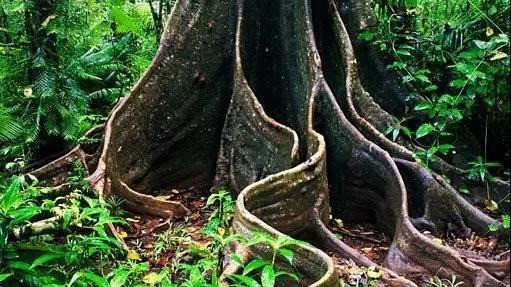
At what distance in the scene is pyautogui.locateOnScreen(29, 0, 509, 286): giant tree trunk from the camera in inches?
182

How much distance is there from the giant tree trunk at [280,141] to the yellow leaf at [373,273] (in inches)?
4.1

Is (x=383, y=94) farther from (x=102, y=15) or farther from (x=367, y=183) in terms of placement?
(x=102, y=15)

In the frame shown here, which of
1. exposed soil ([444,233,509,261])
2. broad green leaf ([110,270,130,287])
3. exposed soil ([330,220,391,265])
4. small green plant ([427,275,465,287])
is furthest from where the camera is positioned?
exposed soil ([330,220,391,265])

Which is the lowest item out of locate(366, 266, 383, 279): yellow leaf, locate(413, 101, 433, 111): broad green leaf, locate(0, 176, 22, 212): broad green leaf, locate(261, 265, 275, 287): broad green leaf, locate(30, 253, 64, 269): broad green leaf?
locate(366, 266, 383, 279): yellow leaf

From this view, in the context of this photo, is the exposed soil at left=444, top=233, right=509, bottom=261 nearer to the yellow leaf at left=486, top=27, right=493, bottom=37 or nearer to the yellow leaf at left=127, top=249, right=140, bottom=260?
the yellow leaf at left=486, top=27, right=493, bottom=37

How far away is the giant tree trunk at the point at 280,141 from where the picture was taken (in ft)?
15.2

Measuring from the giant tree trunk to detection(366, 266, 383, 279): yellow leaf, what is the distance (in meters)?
0.10

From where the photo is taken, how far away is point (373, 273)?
4121mm

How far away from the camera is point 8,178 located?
5.14 m

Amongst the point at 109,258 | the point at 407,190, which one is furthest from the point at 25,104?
the point at 407,190

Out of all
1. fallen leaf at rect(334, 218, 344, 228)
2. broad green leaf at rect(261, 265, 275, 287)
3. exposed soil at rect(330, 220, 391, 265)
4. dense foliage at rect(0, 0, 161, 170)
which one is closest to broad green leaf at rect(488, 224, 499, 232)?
exposed soil at rect(330, 220, 391, 265)

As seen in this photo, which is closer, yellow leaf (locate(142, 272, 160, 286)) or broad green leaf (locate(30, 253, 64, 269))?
broad green leaf (locate(30, 253, 64, 269))

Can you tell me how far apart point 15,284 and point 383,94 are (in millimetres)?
4176

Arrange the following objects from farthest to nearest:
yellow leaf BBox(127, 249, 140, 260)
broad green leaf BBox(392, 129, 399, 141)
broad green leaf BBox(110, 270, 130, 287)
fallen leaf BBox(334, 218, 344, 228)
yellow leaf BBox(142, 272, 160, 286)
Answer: fallen leaf BBox(334, 218, 344, 228) < broad green leaf BBox(392, 129, 399, 141) < yellow leaf BBox(127, 249, 140, 260) < yellow leaf BBox(142, 272, 160, 286) < broad green leaf BBox(110, 270, 130, 287)
